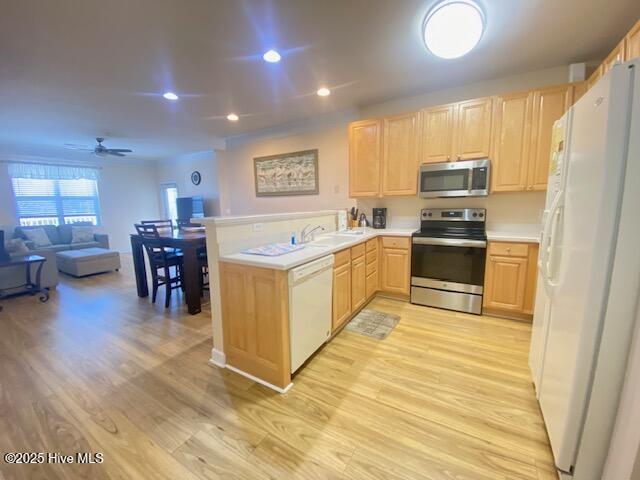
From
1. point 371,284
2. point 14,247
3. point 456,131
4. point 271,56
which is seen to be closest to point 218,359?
point 371,284

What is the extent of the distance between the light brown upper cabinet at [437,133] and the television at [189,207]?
5949mm

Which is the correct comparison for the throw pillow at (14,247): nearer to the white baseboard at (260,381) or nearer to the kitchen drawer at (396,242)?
the white baseboard at (260,381)

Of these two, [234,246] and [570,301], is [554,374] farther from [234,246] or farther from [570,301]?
[234,246]

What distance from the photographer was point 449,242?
117 inches

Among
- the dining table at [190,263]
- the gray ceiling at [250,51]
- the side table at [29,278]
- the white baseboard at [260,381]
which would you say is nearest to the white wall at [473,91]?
the gray ceiling at [250,51]

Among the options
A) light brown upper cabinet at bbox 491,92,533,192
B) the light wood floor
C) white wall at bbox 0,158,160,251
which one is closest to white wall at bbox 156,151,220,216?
white wall at bbox 0,158,160,251

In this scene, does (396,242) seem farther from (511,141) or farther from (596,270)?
(596,270)

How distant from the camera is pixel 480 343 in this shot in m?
2.46

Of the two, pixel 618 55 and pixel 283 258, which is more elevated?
pixel 618 55

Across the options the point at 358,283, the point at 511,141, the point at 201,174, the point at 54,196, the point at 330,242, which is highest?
the point at 201,174

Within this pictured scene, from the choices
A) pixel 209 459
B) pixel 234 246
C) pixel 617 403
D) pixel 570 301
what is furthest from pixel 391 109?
pixel 209 459

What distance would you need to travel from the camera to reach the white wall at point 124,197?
7.18 metres

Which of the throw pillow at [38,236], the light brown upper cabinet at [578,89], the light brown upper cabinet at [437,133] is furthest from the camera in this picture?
the throw pillow at [38,236]

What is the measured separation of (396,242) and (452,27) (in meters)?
2.15
